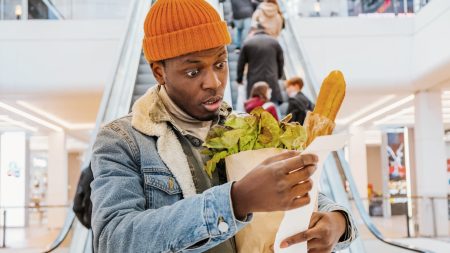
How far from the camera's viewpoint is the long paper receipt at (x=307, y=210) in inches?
40.1

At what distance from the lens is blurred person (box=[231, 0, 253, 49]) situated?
10.1 m

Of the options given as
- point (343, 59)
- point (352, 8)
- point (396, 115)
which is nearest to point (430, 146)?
point (343, 59)

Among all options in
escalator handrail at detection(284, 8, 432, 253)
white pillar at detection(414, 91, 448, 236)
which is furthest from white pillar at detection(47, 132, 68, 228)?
escalator handrail at detection(284, 8, 432, 253)

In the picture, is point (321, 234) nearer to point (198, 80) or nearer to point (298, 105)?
point (198, 80)

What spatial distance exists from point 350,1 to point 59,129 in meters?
12.5

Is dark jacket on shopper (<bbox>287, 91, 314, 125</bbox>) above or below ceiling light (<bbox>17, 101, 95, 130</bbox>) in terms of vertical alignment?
above

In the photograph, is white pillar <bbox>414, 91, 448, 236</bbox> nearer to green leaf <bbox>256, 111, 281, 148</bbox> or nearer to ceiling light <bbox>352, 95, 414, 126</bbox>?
ceiling light <bbox>352, 95, 414, 126</bbox>

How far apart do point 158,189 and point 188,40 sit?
1.02 feet

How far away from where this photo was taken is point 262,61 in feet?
26.0

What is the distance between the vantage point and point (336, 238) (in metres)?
1.26

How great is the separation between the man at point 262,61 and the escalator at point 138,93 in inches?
15.6

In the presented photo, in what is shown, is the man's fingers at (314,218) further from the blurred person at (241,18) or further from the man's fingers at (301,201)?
the blurred person at (241,18)

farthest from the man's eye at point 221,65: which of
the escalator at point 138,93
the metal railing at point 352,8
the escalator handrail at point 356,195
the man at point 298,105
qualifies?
the metal railing at point 352,8

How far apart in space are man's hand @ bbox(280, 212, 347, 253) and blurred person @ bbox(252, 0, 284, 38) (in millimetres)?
7506
